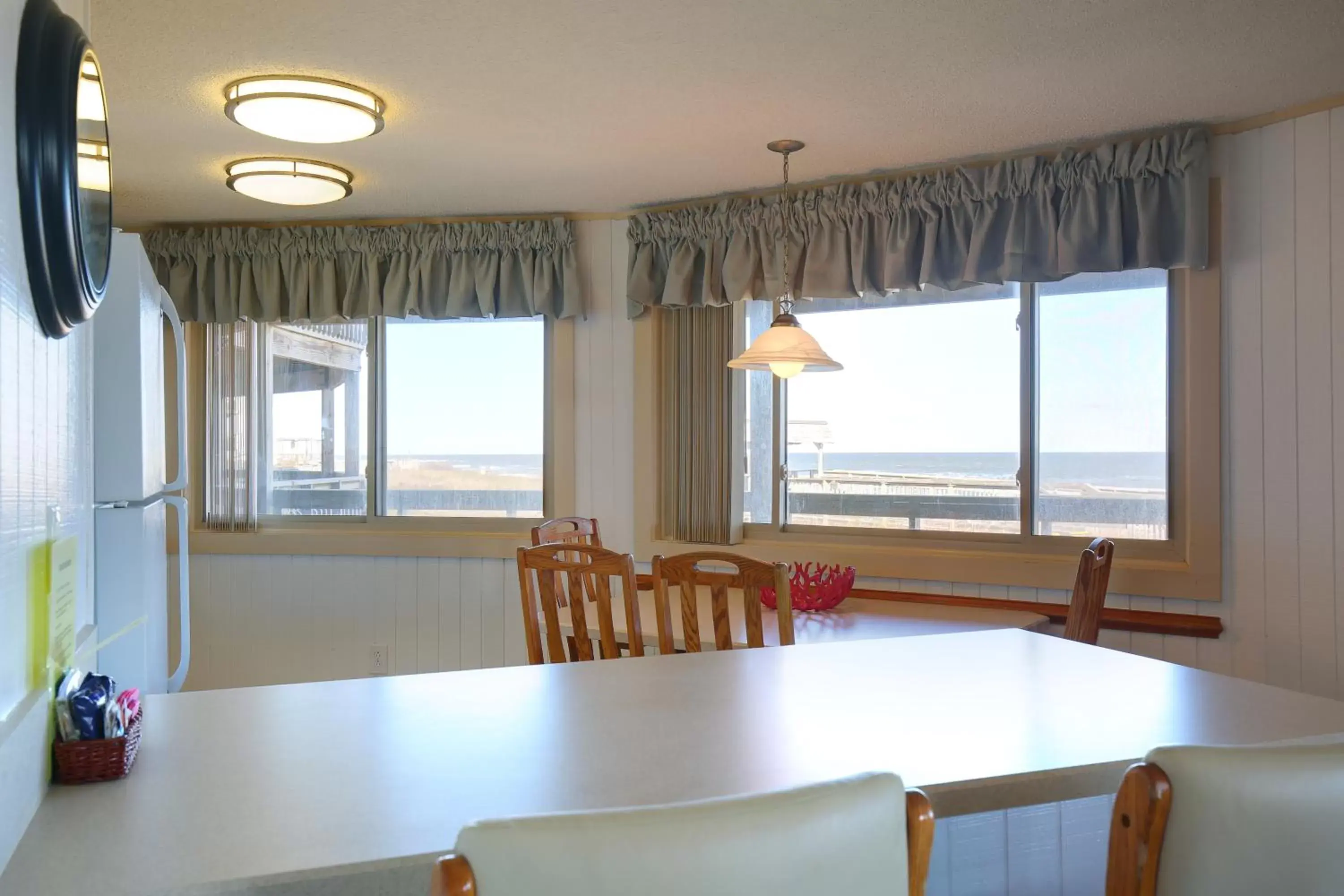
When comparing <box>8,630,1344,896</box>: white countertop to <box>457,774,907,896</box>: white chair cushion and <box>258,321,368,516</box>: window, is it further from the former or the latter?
<box>258,321,368,516</box>: window

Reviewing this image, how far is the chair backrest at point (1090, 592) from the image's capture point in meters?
2.64

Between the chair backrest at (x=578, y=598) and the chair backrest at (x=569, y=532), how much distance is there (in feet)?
1.64

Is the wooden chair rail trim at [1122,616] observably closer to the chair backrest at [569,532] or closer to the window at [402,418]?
the chair backrest at [569,532]

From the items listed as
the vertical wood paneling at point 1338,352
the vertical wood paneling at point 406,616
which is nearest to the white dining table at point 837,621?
the vertical wood paneling at point 1338,352

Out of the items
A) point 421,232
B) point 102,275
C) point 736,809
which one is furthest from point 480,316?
point 736,809

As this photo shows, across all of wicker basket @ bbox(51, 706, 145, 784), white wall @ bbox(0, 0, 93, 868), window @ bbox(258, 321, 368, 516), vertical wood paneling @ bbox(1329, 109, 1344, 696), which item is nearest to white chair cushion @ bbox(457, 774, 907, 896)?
white wall @ bbox(0, 0, 93, 868)

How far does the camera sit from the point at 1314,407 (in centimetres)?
286

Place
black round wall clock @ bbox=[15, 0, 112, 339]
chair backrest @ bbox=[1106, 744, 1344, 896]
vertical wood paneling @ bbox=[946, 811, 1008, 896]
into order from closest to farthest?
chair backrest @ bbox=[1106, 744, 1344, 896]
black round wall clock @ bbox=[15, 0, 112, 339]
vertical wood paneling @ bbox=[946, 811, 1008, 896]

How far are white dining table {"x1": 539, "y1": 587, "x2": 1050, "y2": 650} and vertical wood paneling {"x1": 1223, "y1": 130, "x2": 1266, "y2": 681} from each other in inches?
22.5

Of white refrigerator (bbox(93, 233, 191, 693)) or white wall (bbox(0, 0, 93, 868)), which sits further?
white refrigerator (bbox(93, 233, 191, 693))

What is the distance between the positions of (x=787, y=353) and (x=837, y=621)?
2.74 feet

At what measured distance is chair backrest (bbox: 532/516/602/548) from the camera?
3324 millimetres

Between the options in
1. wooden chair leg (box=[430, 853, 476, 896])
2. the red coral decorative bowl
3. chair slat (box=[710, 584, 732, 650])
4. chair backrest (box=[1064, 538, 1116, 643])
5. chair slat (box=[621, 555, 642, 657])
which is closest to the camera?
wooden chair leg (box=[430, 853, 476, 896])

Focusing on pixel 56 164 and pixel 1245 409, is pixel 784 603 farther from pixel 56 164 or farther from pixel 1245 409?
pixel 1245 409
